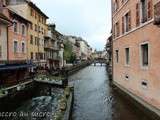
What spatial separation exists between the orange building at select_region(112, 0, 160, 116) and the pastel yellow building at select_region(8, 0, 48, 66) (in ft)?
72.4

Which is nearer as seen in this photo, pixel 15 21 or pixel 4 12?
pixel 4 12

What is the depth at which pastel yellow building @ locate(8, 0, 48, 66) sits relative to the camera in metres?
42.1

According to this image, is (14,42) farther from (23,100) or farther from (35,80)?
(23,100)

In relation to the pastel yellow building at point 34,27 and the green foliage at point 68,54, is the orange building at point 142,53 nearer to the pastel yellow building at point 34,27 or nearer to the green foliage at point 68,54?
the pastel yellow building at point 34,27

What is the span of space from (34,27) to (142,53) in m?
31.4

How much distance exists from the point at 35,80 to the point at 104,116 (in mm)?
18765

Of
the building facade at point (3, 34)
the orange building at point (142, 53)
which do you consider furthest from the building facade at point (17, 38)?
A: the orange building at point (142, 53)

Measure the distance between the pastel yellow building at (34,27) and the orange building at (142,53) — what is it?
22.1m

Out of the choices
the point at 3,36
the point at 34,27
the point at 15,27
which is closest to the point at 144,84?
the point at 3,36

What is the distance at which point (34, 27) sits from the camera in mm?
45938

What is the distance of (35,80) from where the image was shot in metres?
33.1

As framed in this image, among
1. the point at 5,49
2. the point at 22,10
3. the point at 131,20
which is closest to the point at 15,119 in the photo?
the point at 131,20

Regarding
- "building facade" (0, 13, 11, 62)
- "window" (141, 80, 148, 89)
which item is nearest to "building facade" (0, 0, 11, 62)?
"building facade" (0, 13, 11, 62)

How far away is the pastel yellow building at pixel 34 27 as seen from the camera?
138ft
